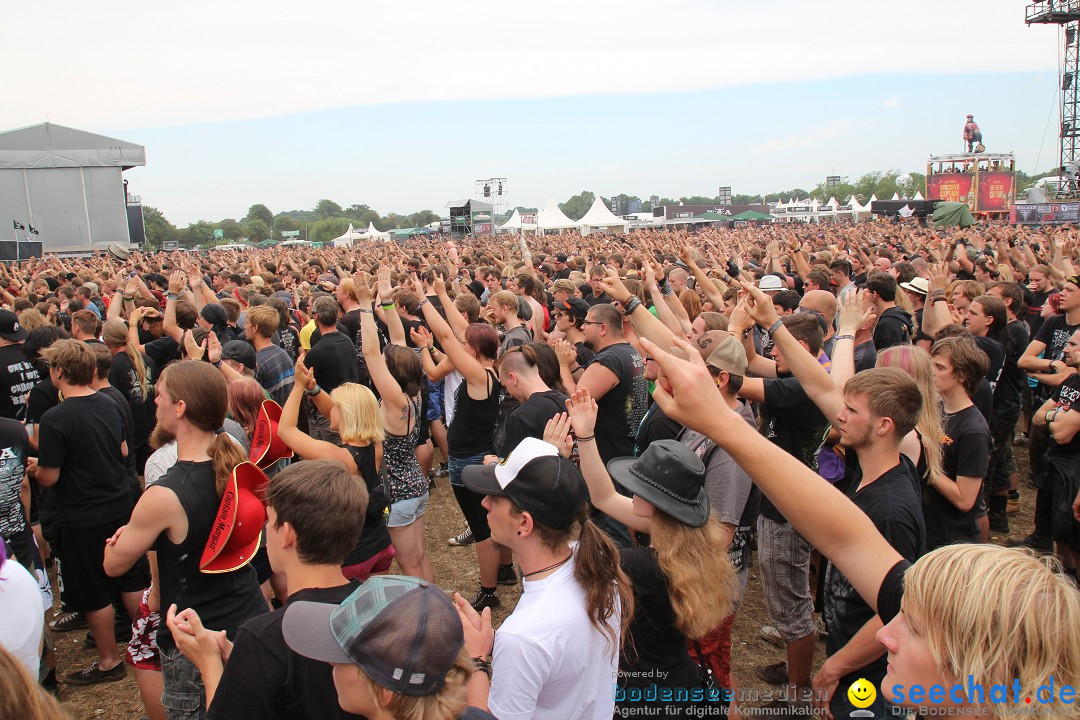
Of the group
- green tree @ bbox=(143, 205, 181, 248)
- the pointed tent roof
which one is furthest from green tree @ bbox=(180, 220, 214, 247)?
the pointed tent roof

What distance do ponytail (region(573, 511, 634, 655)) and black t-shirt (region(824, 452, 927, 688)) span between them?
1030mm

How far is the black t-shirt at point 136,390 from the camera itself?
6145 millimetres

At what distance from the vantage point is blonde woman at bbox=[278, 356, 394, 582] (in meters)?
3.80

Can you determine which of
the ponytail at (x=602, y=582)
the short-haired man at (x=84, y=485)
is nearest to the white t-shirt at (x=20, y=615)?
the ponytail at (x=602, y=582)

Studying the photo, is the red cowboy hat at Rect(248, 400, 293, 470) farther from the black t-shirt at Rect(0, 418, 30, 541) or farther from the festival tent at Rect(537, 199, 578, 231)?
the festival tent at Rect(537, 199, 578, 231)

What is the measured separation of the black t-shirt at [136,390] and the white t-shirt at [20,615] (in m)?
3.97

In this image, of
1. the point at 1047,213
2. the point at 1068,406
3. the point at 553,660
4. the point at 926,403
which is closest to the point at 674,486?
the point at 553,660

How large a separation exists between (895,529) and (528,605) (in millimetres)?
1517

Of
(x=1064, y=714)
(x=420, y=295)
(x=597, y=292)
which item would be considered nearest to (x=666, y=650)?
(x=1064, y=714)

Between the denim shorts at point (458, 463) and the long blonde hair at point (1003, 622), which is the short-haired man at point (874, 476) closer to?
the long blonde hair at point (1003, 622)

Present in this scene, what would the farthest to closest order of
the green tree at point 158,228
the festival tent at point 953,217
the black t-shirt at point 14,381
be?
the green tree at point 158,228, the festival tent at point 953,217, the black t-shirt at point 14,381

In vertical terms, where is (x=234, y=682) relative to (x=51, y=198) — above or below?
below

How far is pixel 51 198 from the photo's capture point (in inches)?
1531

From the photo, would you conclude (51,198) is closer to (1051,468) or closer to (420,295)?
(420,295)
